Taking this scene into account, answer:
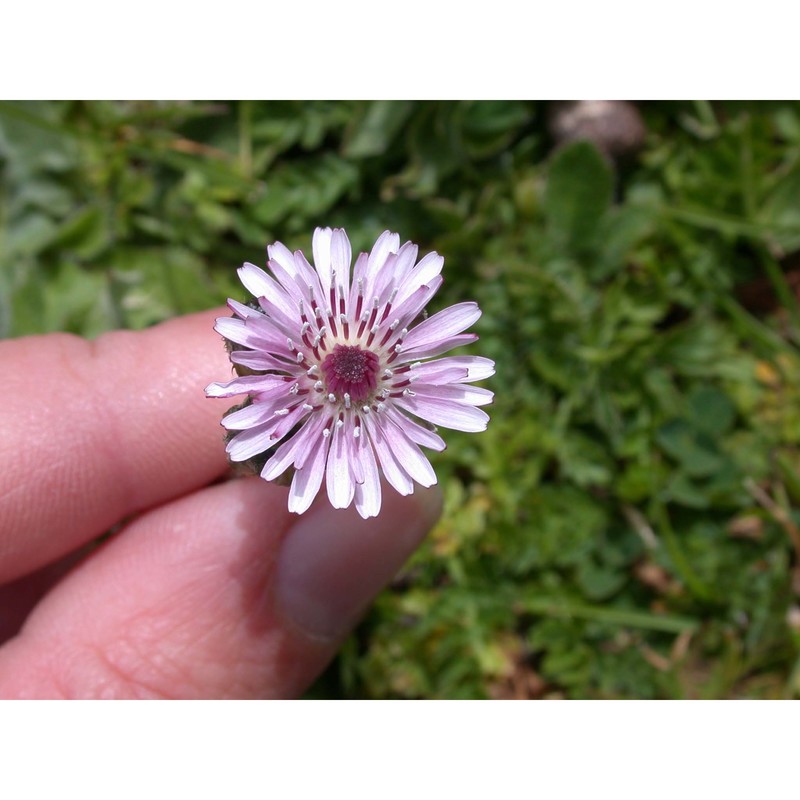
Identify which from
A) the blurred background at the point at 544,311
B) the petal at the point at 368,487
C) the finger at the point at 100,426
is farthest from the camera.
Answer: the blurred background at the point at 544,311

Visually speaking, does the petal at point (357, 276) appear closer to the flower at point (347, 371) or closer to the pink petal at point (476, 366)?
the flower at point (347, 371)

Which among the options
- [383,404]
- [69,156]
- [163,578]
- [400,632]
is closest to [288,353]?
[383,404]

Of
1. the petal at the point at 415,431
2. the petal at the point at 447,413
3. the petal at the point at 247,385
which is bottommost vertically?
the petal at the point at 415,431

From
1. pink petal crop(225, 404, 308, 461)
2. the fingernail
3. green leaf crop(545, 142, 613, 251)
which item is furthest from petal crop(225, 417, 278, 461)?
green leaf crop(545, 142, 613, 251)

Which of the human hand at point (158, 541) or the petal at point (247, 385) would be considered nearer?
the petal at point (247, 385)

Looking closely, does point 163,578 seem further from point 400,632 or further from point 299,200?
point 299,200

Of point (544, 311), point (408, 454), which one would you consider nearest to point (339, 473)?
point (408, 454)

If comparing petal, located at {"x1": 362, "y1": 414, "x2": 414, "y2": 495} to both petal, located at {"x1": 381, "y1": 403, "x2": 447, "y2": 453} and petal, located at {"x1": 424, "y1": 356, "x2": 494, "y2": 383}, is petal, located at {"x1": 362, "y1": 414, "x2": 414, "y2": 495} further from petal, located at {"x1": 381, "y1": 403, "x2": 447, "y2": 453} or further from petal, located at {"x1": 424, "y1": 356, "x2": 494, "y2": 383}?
petal, located at {"x1": 424, "y1": 356, "x2": 494, "y2": 383}

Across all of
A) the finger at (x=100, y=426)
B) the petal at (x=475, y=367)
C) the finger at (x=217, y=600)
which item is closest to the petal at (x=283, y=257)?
the petal at (x=475, y=367)
